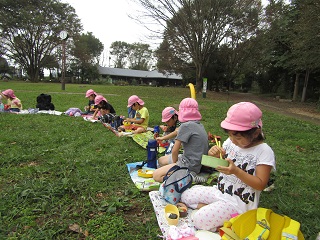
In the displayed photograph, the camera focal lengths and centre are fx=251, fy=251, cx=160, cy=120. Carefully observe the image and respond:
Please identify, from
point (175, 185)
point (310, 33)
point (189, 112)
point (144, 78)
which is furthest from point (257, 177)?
point (144, 78)

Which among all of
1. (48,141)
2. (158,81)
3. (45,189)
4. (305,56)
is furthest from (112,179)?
(158,81)

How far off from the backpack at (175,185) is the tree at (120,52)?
6785 cm

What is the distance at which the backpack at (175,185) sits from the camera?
2.73 meters

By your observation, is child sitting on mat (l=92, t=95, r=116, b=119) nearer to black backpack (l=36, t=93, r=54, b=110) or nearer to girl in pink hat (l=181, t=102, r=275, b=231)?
black backpack (l=36, t=93, r=54, b=110)

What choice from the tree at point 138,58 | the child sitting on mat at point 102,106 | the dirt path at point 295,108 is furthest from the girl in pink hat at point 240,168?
the tree at point 138,58

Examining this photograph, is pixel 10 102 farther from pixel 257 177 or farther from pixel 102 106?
pixel 257 177

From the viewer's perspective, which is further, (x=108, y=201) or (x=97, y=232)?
(x=108, y=201)

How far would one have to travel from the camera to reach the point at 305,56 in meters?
13.4

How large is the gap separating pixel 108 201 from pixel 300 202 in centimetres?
225

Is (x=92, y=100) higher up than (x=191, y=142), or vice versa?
(x=191, y=142)

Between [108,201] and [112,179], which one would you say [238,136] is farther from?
[112,179]

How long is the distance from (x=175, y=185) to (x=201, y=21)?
16909 mm

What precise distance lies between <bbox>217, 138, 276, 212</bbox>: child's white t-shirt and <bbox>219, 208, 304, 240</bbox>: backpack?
0.78ft

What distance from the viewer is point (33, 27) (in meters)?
33.3
